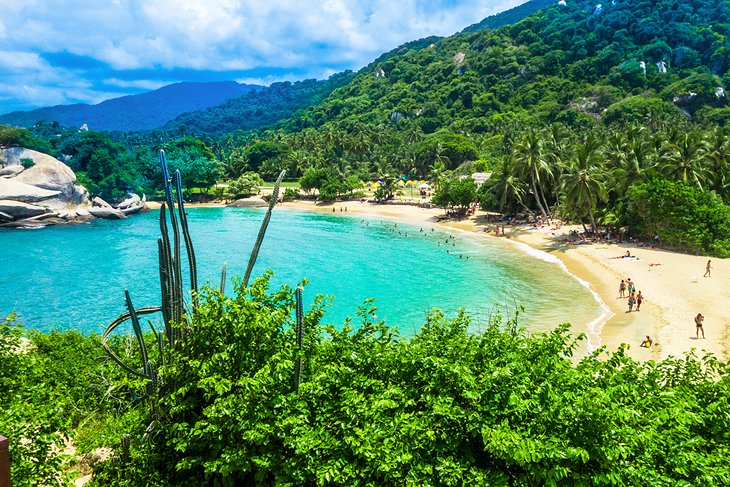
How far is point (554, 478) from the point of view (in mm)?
7188

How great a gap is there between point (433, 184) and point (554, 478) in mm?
80165

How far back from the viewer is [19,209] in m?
64.3

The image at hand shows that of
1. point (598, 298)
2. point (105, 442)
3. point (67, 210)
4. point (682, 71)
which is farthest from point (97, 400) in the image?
point (682, 71)

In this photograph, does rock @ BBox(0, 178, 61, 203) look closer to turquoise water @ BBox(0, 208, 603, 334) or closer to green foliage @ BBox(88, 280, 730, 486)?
turquoise water @ BBox(0, 208, 603, 334)

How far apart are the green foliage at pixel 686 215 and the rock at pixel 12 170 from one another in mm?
81251

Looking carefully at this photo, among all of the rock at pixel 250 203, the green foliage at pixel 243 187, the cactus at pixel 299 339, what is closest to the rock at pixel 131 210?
the rock at pixel 250 203

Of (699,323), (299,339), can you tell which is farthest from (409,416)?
(699,323)

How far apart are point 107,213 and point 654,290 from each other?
74.8 metres

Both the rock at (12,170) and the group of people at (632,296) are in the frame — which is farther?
the rock at (12,170)

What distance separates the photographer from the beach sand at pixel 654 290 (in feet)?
77.4

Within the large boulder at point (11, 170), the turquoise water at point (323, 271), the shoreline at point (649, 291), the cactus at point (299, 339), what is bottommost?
the turquoise water at point (323, 271)

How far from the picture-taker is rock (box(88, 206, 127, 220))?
244ft

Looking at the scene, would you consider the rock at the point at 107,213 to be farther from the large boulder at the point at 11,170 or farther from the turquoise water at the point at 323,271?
the large boulder at the point at 11,170

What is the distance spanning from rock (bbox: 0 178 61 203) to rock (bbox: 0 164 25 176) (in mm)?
2093
